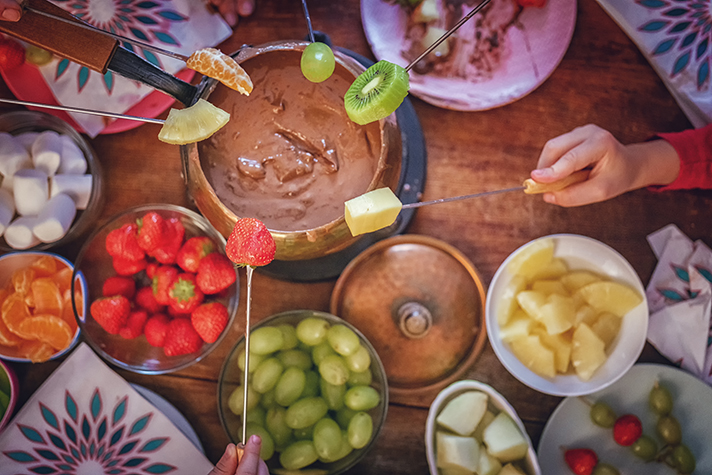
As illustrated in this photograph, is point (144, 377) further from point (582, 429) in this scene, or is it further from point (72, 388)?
point (582, 429)

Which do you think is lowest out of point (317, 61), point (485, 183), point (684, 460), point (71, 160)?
point (684, 460)

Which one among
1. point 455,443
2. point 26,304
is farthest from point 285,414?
point 26,304

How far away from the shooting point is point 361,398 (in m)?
1.08

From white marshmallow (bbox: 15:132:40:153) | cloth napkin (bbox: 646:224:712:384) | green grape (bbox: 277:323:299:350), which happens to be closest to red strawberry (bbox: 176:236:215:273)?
green grape (bbox: 277:323:299:350)

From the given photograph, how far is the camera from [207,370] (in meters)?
1.22

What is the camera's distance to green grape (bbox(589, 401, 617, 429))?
1157mm

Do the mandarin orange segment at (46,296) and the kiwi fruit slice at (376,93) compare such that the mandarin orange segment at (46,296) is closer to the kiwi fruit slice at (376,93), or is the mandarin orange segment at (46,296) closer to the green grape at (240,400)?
the green grape at (240,400)

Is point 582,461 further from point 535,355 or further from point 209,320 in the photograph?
point 209,320

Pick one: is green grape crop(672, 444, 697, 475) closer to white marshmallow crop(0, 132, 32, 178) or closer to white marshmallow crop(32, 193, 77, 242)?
white marshmallow crop(32, 193, 77, 242)

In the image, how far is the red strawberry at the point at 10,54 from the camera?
115 cm

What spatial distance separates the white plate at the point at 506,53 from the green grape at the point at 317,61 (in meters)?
0.39

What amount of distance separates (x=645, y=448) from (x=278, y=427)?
0.84 m

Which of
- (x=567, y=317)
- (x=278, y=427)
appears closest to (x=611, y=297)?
(x=567, y=317)

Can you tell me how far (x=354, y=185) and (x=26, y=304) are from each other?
0.82 metres
